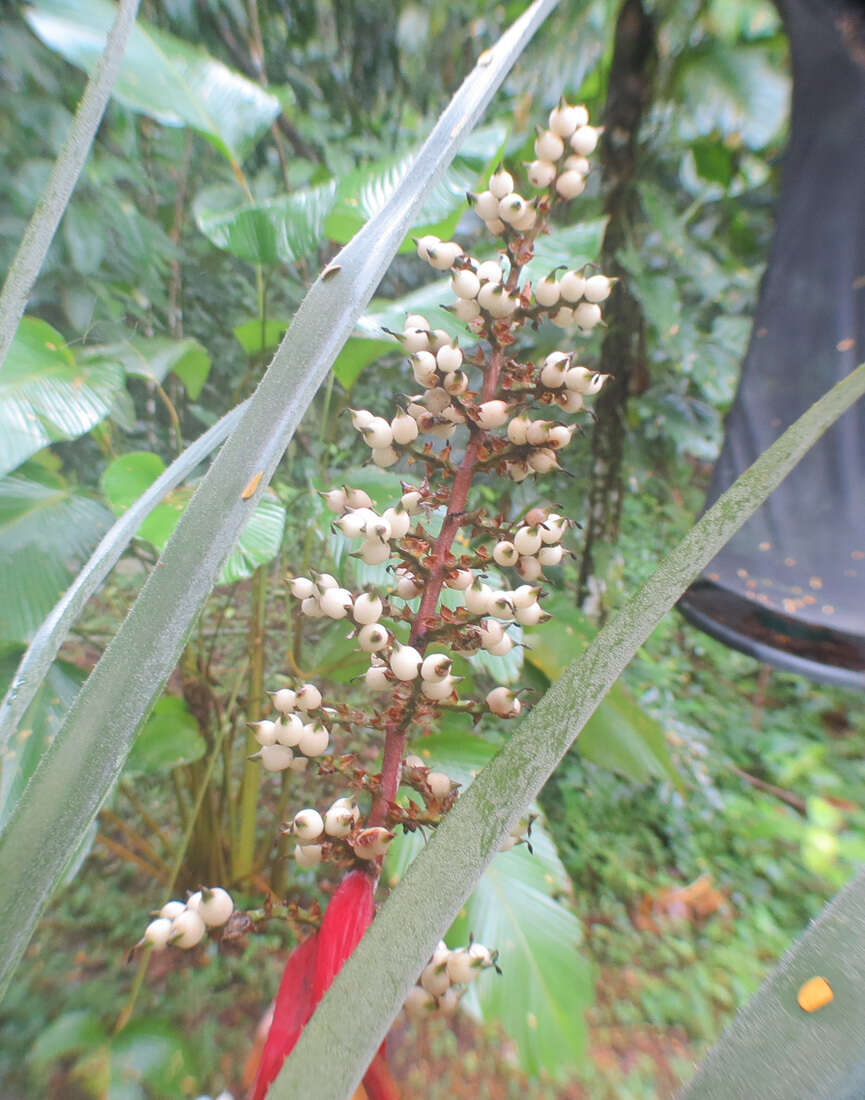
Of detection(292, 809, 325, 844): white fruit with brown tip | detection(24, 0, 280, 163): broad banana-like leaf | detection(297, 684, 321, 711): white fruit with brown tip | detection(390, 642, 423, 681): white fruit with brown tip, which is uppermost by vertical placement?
detection(24, 0, 280, 163): broad banana-like leaf

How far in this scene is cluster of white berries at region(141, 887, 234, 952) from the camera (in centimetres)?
21

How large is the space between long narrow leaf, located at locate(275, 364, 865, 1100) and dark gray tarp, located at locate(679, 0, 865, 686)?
96cm

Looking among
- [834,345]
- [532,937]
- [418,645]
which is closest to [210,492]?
[418,645]

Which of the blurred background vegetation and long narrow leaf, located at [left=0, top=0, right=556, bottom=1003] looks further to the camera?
the blurred background vegetation

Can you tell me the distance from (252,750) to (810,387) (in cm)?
110

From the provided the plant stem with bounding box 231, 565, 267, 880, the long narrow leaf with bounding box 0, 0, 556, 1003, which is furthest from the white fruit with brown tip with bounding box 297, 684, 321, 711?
the plant stem with bounding box 231, 565, 267, 880

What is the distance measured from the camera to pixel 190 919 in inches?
8.5

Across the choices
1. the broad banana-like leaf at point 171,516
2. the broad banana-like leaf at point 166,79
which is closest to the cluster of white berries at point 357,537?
the broad banana-like leaf at point 171,516

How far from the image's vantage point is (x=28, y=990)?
75 cm

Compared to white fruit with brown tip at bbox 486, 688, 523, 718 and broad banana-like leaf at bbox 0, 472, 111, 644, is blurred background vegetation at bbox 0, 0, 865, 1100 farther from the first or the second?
white fruit with brown tip at bbox 486, 688, 523, 718

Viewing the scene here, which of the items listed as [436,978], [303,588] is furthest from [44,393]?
[436,978]

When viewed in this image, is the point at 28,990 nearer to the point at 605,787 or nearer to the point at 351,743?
the point at 351,743

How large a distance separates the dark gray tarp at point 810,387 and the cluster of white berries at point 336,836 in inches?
36.9

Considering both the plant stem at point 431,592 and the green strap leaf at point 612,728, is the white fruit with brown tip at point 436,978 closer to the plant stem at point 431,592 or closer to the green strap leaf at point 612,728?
the plant stem at point 431,592
